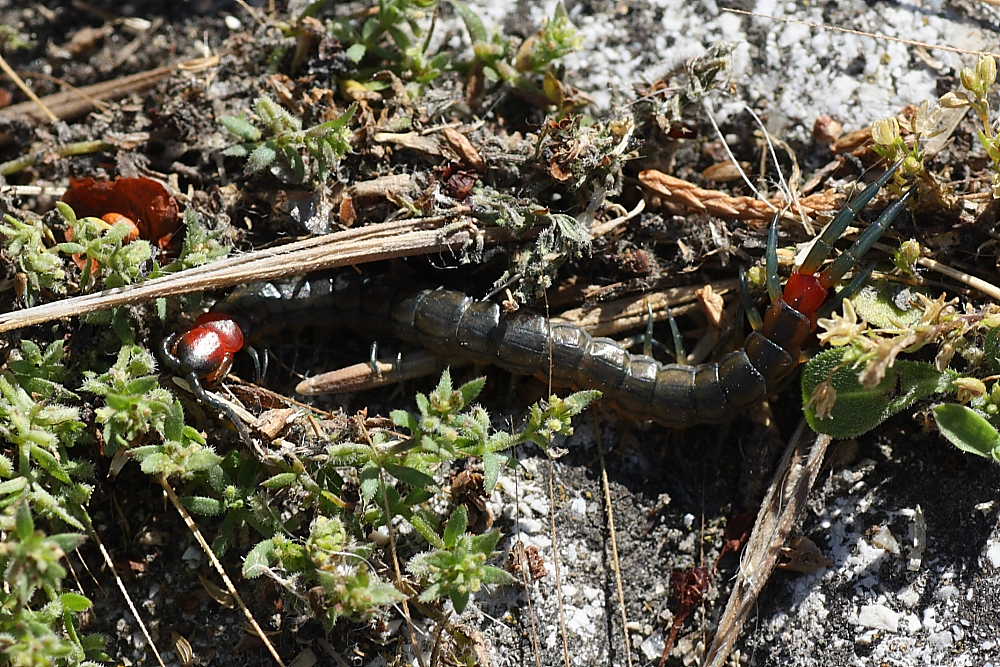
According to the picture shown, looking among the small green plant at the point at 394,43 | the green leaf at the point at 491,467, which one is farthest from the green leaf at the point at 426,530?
the small green plant at the point at 394,43

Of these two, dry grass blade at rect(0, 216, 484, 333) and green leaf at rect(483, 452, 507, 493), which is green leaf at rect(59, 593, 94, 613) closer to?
dry grass blade at rect(0, 216, 484, 333)

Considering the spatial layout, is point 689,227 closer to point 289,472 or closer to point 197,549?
point 289,472

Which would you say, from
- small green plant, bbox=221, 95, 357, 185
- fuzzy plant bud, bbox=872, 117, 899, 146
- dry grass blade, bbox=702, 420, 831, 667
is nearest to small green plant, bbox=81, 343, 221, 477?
small green plant, bbox=221, 95, 357, 185

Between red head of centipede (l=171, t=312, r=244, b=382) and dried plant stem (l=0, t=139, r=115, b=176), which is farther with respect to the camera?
Answer: dried plant stem (l=0, t=139, r=115, b=176)

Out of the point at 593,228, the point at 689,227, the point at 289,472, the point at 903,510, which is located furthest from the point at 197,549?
the point at 903,510

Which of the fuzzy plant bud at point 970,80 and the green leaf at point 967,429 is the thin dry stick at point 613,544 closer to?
the green leaf at point 967,429
